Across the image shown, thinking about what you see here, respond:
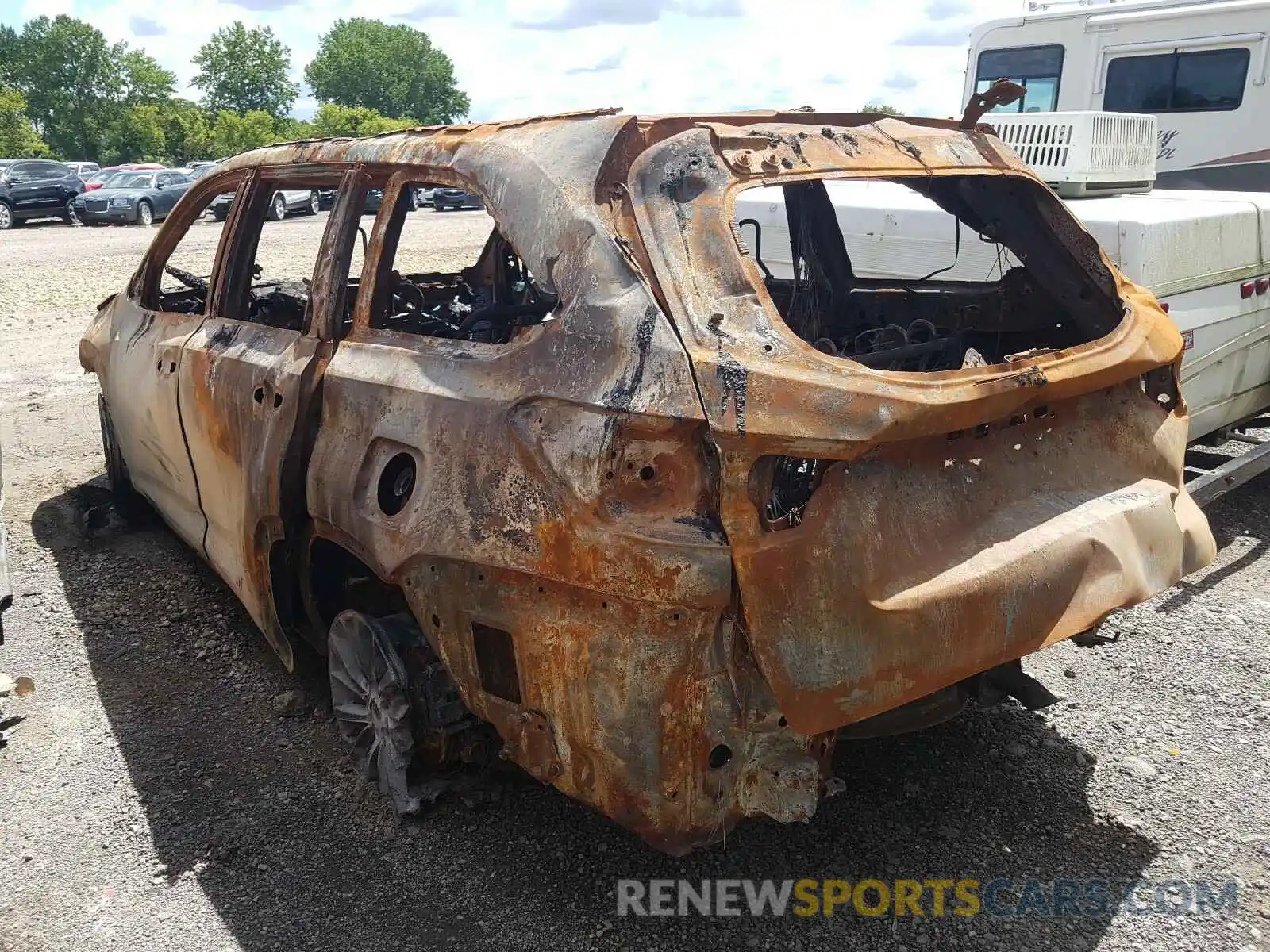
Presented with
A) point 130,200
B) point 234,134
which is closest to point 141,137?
point 234,134

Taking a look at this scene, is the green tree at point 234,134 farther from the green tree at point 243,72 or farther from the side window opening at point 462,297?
the side window opening at point 462,297

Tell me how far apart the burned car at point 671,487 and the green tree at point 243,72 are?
83.7 metres

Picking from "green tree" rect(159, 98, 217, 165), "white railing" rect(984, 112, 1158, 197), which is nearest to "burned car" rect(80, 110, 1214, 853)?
"white railing" rect(984, 112, 1158, 197)

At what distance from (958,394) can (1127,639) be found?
221 centimetres

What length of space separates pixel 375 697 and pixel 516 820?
522 mm

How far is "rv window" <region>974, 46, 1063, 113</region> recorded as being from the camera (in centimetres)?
973

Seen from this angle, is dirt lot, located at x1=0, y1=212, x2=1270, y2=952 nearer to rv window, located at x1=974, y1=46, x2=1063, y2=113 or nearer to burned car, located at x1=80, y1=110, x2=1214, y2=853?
burned car, located at x1=80, y1=110, x2=1214, y2=853

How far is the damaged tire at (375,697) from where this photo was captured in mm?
2799

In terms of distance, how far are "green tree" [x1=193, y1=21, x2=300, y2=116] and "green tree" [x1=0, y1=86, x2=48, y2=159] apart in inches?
1241

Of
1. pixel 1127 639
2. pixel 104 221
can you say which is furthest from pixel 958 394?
pixel 104 221

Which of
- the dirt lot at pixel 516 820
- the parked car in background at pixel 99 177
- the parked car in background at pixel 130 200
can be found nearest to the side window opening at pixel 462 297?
the dirt lot at pixel 516 820

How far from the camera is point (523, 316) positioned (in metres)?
3.55

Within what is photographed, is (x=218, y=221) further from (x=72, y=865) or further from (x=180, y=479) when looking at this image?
(x=72, y=865)

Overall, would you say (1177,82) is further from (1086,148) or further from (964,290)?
(964,290)
